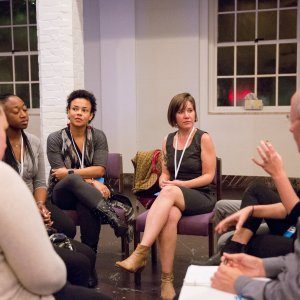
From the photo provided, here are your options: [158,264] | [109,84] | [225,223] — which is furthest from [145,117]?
[225,223]

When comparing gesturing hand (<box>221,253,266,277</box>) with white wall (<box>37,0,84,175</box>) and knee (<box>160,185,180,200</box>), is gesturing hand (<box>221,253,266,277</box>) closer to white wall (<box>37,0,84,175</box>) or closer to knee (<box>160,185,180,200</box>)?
knee (<box>160,185,180,200</box>)

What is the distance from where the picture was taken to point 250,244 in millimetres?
2182

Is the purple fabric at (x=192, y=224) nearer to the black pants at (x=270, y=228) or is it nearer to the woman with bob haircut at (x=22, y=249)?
the black pants at (x=270, y=228)

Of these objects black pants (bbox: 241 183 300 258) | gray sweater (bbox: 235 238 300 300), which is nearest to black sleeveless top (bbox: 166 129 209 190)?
black pants (bbox: 241 183 300 258)

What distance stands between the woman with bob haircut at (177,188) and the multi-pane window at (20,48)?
4329mm

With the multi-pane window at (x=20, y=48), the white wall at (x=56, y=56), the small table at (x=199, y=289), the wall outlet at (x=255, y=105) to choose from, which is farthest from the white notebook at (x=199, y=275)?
the multi-pane window at (x=20, y=48)

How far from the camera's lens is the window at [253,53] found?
610 centimetres

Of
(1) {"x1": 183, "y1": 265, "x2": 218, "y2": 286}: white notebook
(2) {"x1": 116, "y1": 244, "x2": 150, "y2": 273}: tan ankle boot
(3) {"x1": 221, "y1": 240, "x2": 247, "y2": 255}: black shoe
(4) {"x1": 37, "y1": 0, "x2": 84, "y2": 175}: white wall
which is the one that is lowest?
(2) {"x1": 116, "y1": 244, "x2": 150, "y2": 273}: tan ankle boot

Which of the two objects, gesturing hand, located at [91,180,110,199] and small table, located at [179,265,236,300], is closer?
small table, located at [179,265,236,300]

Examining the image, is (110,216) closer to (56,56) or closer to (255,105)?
(56,56)

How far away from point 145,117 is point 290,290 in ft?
17.1

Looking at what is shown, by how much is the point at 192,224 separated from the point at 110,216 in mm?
540

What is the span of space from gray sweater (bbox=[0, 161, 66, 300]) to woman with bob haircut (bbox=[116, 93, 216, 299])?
150 cm

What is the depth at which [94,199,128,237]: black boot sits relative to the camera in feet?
9.74
